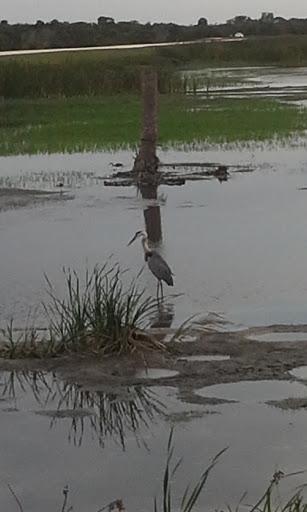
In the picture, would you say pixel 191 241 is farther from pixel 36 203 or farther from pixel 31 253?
pixel 36 203

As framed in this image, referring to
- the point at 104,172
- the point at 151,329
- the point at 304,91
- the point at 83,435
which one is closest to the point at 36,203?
the point at 104,172

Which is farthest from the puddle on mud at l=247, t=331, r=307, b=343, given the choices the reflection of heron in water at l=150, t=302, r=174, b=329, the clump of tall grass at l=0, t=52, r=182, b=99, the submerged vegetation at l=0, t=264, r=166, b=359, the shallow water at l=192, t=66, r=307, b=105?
the clump of tall grass at l=0, t=52, r=182, b=99

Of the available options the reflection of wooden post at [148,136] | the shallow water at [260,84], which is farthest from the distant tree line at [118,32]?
the reflection of wooden post at [148,136]

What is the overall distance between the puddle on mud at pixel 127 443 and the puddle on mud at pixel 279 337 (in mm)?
1087

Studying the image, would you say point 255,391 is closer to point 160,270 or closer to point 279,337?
point 279,337

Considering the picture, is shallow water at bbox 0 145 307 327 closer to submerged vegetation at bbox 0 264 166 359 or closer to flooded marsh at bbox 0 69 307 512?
flooded marsh at bbox 0 69 307 512

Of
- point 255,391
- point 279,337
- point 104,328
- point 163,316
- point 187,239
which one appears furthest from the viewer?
point 187,239

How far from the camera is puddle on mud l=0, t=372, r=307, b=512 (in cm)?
602

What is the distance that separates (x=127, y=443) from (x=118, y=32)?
95.1m

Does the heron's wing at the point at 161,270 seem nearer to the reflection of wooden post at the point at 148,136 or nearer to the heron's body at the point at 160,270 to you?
the heron's body at the point at 160,270

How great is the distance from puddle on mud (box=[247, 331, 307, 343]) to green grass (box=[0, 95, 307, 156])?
15153 mm

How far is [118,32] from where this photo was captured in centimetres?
9962

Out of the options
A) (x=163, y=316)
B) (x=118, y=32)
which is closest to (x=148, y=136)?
(x=163, y=316)

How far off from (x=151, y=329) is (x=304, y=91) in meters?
31.5
